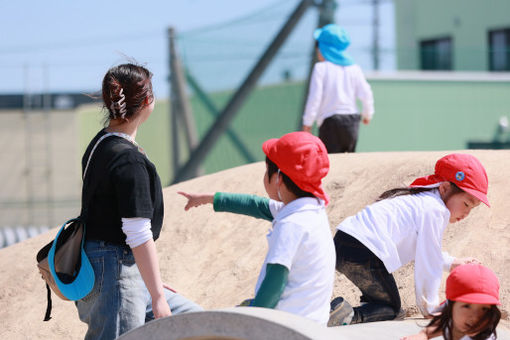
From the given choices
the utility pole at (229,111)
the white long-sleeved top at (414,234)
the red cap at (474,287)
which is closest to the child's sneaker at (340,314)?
the white long-sleeved top at (414,234)

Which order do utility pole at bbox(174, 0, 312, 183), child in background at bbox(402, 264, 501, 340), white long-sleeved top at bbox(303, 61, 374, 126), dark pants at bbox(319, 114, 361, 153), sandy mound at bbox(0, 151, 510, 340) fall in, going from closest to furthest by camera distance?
child in background at bbox(402, 264, 501, 340)
sandy mound at bbox(0, 151, 510, 340)
white long-sleeved top at bbox(303, 61, 374, 126)
dark pants at bbox(319, 114, 361, 153)
utility pole at bbox(174, 0, 312, 183)

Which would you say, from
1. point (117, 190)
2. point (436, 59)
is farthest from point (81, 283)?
point (436, 59)

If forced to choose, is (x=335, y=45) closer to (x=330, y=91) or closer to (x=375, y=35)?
(x=330, y=91)

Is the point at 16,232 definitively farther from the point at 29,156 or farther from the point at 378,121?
the point at 29,156

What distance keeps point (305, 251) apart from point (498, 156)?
13.2 feet

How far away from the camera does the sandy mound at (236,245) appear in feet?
17.8

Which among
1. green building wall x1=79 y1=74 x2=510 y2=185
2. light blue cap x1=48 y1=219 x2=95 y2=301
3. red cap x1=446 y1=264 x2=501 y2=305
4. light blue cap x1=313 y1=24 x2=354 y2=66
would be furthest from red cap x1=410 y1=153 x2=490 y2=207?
green building wall x1=79 y1=74 x2=510 y2=185

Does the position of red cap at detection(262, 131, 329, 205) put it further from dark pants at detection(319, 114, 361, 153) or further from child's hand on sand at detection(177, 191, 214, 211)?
dark pants at detection(319, 114, 361, 153)

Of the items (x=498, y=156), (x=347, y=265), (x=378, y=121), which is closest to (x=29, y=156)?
(x=378, y=121)

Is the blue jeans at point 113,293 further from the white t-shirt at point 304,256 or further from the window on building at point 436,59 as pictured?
the window on building at point 436,59

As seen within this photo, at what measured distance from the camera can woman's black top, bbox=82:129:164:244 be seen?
312cm

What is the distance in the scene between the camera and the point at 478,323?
10.7 feet

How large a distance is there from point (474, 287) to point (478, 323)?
0.16 metres

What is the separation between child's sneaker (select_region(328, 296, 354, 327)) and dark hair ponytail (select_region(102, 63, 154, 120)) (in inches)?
Answer: 58.0
